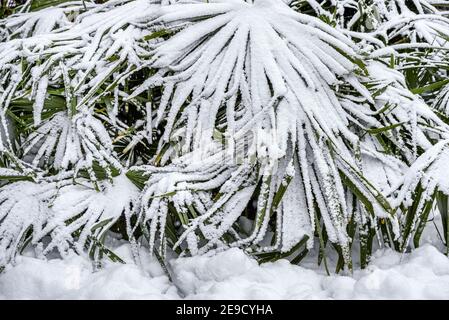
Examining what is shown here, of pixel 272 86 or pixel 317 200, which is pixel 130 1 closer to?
pixel 272 86

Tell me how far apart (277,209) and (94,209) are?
45 centimetres

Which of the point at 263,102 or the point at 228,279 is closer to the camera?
the point at 228,279

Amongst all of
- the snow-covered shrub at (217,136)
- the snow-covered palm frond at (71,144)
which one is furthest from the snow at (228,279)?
the snow-covered palm frond at (71,144)

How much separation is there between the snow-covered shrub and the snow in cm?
4

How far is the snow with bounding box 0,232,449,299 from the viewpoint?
40.9 inches

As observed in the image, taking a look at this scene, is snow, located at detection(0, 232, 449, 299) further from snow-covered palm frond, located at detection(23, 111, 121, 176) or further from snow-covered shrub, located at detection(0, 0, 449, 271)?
snow-covered palm frond, located at detection(23, 111, 121, 176)

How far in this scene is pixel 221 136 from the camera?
1.29 m

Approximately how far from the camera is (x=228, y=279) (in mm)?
1107

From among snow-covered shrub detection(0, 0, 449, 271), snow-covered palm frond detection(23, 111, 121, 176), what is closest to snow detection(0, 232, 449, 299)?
snow-covered shrub detection(0, 0, 449, 271)

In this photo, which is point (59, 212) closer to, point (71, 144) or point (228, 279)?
point (71, 144)

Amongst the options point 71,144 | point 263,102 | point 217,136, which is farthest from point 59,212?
point 263,102

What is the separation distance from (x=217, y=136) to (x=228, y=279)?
1.22 ft

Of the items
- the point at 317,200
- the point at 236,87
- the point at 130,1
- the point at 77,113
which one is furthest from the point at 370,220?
the point at 130,1
